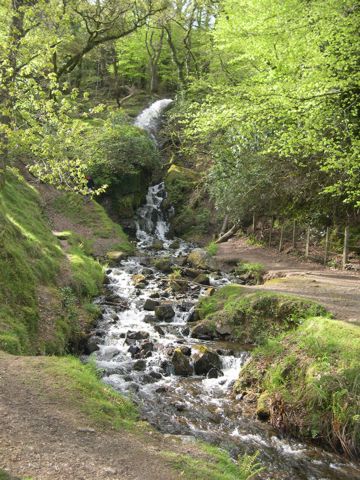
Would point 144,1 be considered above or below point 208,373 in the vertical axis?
above

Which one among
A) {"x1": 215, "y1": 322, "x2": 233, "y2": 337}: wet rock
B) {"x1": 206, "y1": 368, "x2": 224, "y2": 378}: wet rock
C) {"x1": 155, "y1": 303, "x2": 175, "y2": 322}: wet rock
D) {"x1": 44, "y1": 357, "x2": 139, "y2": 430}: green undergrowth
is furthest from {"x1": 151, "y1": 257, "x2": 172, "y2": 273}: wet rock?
{"x1": 44, "y1": 357, "x2": 139, "y2": 430}: green undergrowth

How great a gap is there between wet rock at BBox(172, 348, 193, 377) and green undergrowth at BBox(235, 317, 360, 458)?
1.29 metres

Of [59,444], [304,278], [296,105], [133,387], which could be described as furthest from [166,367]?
[296,105]

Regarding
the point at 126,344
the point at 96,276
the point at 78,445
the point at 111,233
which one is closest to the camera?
the point at 78,445

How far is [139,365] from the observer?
10.1 m

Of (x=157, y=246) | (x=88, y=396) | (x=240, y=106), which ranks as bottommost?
(x=88, y=396)

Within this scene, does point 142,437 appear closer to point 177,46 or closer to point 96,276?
point 96,276

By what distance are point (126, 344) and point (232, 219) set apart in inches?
530

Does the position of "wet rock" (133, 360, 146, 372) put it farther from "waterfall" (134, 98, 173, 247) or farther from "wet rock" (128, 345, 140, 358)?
"waterfall" (134, 98, 173, 247)

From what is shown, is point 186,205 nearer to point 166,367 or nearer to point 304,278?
point 304,278

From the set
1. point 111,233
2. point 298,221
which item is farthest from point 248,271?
point 111,233

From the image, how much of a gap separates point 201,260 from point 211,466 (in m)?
14.3

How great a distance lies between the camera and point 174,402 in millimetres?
8688

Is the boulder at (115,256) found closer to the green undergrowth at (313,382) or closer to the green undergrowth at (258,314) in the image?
the green undergrowth at (258,314)
